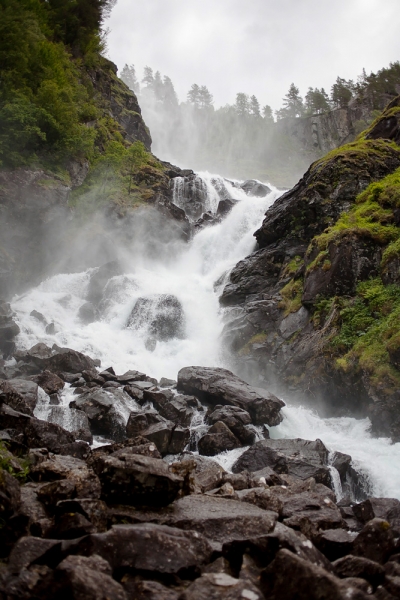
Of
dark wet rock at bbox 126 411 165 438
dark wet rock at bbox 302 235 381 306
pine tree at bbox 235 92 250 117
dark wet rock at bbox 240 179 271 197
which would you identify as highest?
pine tree at bbox 235 92 250 117

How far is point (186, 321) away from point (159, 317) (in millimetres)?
1983

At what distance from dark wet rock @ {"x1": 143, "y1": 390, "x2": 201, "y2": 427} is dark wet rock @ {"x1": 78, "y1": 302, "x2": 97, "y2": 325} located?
1296 cm

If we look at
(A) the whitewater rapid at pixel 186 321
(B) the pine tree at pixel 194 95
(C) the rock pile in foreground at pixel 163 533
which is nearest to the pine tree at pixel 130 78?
(B) the pine tree at pixel 194 95

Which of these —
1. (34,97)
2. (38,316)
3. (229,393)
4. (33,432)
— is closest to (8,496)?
(33,432)

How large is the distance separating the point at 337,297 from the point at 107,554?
17443mm

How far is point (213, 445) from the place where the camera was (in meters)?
13.2

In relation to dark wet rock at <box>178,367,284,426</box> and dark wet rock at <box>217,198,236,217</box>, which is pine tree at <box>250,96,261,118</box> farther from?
dark wet rock at <box>178,367,284,426</box>

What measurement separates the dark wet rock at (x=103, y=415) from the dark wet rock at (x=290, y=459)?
14.3ft

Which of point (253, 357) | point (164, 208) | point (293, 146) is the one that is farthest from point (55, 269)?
point (293, 146)

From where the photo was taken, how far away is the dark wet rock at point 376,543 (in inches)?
206

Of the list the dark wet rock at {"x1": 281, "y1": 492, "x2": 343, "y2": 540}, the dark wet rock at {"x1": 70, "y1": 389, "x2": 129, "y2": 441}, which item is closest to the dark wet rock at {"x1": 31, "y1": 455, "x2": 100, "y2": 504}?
the dark wet rock at {"x1": 281, "y1": 492, "x2": 343, "y2": 540}

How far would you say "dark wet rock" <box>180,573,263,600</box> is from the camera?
10.9ft

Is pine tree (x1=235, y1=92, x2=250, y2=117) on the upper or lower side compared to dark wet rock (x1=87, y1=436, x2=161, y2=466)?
upper

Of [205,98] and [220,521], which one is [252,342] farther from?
[205,98]
